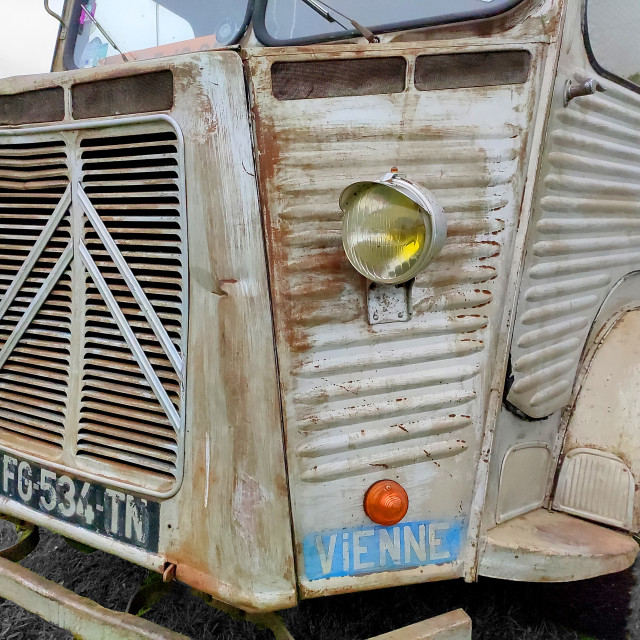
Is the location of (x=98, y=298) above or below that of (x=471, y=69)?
below

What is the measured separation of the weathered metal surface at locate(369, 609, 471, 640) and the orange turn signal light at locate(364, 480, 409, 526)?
0.27 m

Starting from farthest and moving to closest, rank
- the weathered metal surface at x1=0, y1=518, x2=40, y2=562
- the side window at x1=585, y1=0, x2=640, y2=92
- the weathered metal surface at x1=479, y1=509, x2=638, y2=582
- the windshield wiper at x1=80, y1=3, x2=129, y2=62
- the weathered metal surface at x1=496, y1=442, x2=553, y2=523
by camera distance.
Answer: the windshield wiper at x1=80, y1=3, x2=129, y2=62 → the weathered metal surface at x1=0, y1=518, x2=40, y2=562 → the side window at x1=585, y1=0, x2=640, y2=92 → the weathered metal surface at x1=496, y1=442, x2=553, y2=523 → the weathered metal surface at x1=479, y1=509, x2=638, y2=582

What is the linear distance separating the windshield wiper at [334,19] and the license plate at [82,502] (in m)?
1.52

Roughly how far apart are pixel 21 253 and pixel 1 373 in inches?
17.1

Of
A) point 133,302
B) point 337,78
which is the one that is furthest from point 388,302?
point 133,302

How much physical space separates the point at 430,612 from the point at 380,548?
1.06 metres

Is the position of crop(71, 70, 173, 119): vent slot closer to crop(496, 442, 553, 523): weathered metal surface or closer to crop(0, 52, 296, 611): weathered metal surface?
crop(0, 52, 296, 611): weathered metal surface

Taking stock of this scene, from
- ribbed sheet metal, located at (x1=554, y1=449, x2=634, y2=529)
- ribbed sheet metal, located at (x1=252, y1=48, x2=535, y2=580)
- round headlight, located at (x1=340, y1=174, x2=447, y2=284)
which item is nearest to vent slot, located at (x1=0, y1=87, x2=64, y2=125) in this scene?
ribbed sheet metal, located at (x1=252, y1=48, x2=535, y2=580)

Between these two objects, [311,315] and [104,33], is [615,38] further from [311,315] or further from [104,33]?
[104,33]

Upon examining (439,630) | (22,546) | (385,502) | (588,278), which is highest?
(588,278)

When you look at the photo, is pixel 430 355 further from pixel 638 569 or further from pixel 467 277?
pixel 638 569

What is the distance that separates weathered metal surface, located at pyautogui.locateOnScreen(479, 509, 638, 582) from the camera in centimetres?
177

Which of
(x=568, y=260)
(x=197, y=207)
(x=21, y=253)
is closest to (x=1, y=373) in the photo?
(x=21, y=253)

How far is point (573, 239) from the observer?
2012mm
